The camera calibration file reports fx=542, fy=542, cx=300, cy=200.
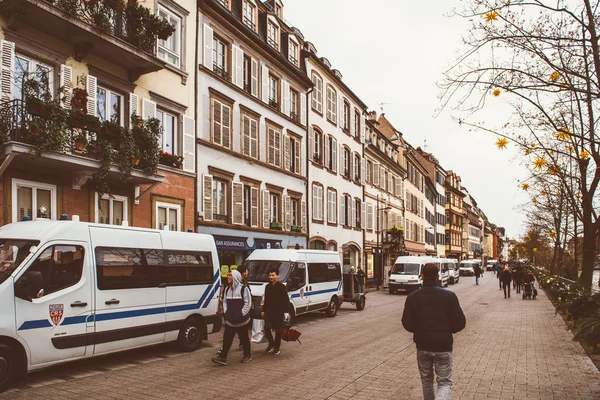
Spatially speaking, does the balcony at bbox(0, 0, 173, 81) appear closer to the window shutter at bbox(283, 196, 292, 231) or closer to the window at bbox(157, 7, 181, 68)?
the window at bbox(157, 7, 181, 68)

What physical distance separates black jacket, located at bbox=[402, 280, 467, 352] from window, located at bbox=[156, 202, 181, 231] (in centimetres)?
1350

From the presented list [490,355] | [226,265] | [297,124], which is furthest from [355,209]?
[490,355]

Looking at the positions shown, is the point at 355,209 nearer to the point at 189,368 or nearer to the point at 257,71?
the point at 257,71

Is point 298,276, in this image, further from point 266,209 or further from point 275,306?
point 266,209

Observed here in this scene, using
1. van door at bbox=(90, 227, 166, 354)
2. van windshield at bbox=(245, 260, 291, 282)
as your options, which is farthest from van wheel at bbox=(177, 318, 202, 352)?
van windshield at bbox=(245, 260, 291, 282)

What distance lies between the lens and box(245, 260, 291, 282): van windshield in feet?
55.5

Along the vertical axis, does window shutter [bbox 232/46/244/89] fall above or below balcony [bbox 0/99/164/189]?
above

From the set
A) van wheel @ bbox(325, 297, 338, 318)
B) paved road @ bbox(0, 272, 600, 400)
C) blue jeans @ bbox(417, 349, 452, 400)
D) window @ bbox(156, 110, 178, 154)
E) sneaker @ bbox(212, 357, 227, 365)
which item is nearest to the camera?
blue jeans @ bbox(417, 349, 452, 400)

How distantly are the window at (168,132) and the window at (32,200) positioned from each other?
5.17 metres

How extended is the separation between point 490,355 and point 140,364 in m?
7.39

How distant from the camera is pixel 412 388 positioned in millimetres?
8648

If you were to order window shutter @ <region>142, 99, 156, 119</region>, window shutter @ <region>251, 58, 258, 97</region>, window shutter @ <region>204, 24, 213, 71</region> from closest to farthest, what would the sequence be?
window shutter @ <region>142, 99, 156, 119</region> < window shutter @ <region>204, 24, 213, 71</region> < window shutter @ <region>251, 58, 258, 97</region>

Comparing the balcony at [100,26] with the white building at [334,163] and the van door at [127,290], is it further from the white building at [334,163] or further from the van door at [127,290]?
the white building at [334,163]

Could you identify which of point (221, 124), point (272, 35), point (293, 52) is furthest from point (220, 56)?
point (293, 52)
